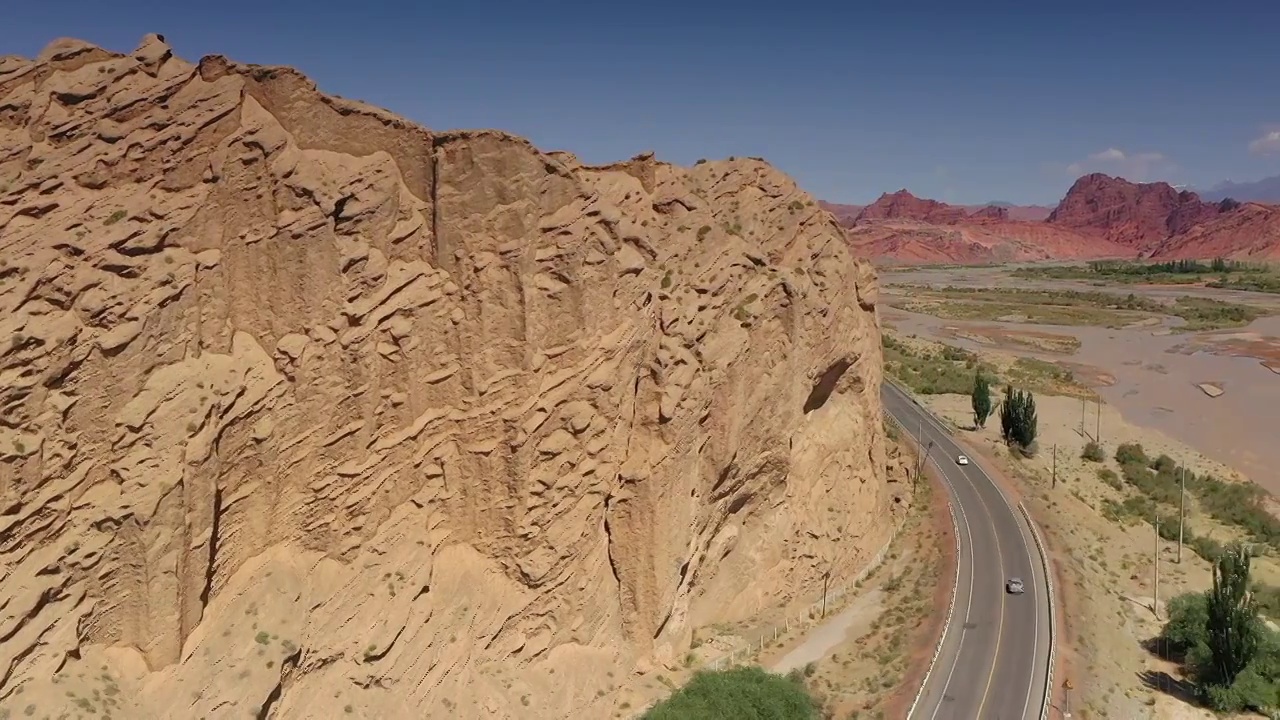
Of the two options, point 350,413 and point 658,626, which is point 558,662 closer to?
point 658,626

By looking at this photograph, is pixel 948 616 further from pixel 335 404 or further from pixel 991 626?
pixel 335 404

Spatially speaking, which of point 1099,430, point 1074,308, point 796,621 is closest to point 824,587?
point 796,621

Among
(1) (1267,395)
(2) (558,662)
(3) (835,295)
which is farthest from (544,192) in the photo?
(1) (1267,395)

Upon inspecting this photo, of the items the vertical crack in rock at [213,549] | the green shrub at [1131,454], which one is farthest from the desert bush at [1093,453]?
the vertical crack in rock at [213,549]

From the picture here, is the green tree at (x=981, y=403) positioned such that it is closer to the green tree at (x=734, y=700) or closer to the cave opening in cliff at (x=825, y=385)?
the cave opening in cliff at (x=825, y=385)

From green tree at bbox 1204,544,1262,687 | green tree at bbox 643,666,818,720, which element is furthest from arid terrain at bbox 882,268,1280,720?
green tree at bbox 643,666,818,720

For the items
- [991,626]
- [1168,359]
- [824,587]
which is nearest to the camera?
[991,626]
